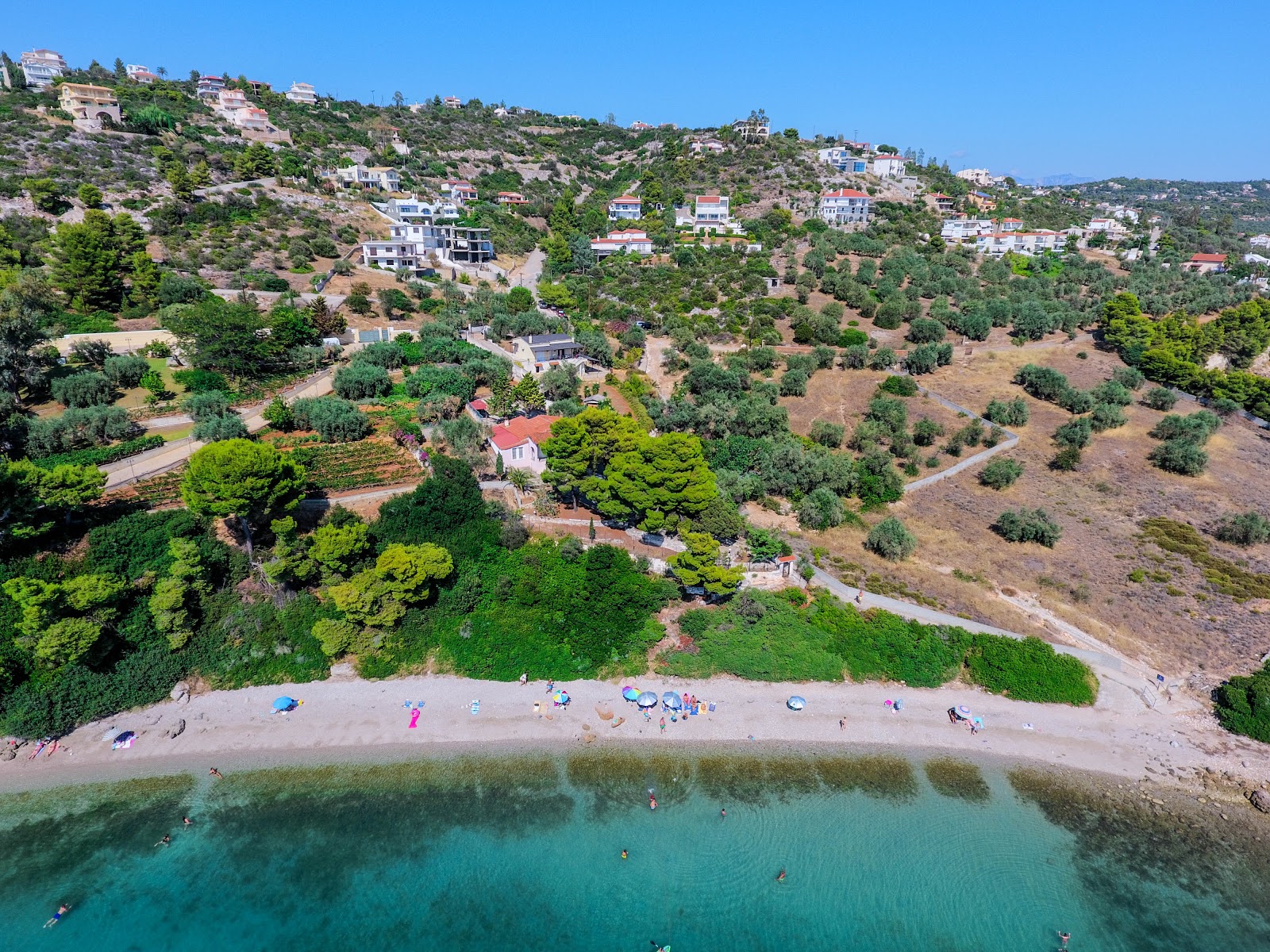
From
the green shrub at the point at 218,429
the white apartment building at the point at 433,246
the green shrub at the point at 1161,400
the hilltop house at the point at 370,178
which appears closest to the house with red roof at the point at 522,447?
the green shrub at the point at 218,429

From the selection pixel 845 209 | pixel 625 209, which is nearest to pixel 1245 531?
pixel 845 209

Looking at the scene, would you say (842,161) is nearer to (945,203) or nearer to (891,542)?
(945,203)

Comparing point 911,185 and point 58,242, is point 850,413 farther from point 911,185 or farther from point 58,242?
point 911,185

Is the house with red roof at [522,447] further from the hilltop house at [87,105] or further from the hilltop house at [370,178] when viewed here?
the hilltop house at [87,105]

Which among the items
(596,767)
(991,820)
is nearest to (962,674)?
(991,820)

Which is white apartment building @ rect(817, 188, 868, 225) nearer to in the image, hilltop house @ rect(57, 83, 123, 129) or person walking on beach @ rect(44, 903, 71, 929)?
hilltop house @ rect(57, 83, 123, 129)
